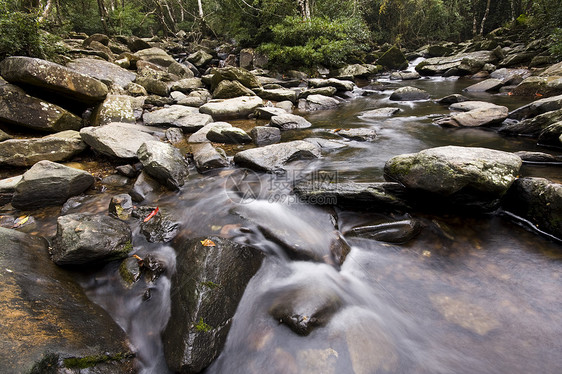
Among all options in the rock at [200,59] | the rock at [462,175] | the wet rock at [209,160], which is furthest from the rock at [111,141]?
the rock at [200,59]

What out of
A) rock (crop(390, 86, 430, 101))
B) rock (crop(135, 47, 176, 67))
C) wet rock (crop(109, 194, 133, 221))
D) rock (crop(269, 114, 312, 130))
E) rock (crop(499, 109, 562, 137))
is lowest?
wet rock (crop(109, 194, 133, 221))

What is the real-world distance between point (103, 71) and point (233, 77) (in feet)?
15.7

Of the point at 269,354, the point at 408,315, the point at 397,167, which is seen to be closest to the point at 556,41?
the point at 397,167

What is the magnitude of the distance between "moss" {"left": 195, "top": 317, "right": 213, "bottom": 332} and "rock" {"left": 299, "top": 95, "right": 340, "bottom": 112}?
30.2 ft

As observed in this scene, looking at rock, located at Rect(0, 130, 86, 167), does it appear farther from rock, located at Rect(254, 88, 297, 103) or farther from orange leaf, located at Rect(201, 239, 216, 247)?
rock, located at Rect(254, 88, 297, 103)

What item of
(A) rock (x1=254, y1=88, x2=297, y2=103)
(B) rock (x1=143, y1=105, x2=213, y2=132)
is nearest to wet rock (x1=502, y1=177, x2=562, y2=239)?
(B) rock (x1=143, y1=105, x2=213, y2=132)

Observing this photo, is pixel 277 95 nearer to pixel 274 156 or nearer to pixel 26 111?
pixel 274 156

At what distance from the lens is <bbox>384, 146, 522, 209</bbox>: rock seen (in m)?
2.93

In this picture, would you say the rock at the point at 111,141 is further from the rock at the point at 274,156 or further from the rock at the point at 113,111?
the rock at the point at 274,156

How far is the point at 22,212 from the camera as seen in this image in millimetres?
3504

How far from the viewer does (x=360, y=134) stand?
6.46m

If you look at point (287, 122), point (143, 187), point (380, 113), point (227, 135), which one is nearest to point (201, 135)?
point (227, 135)

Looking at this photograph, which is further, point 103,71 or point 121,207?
point 103,71

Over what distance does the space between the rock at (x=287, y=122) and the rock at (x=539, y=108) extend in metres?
5.39
